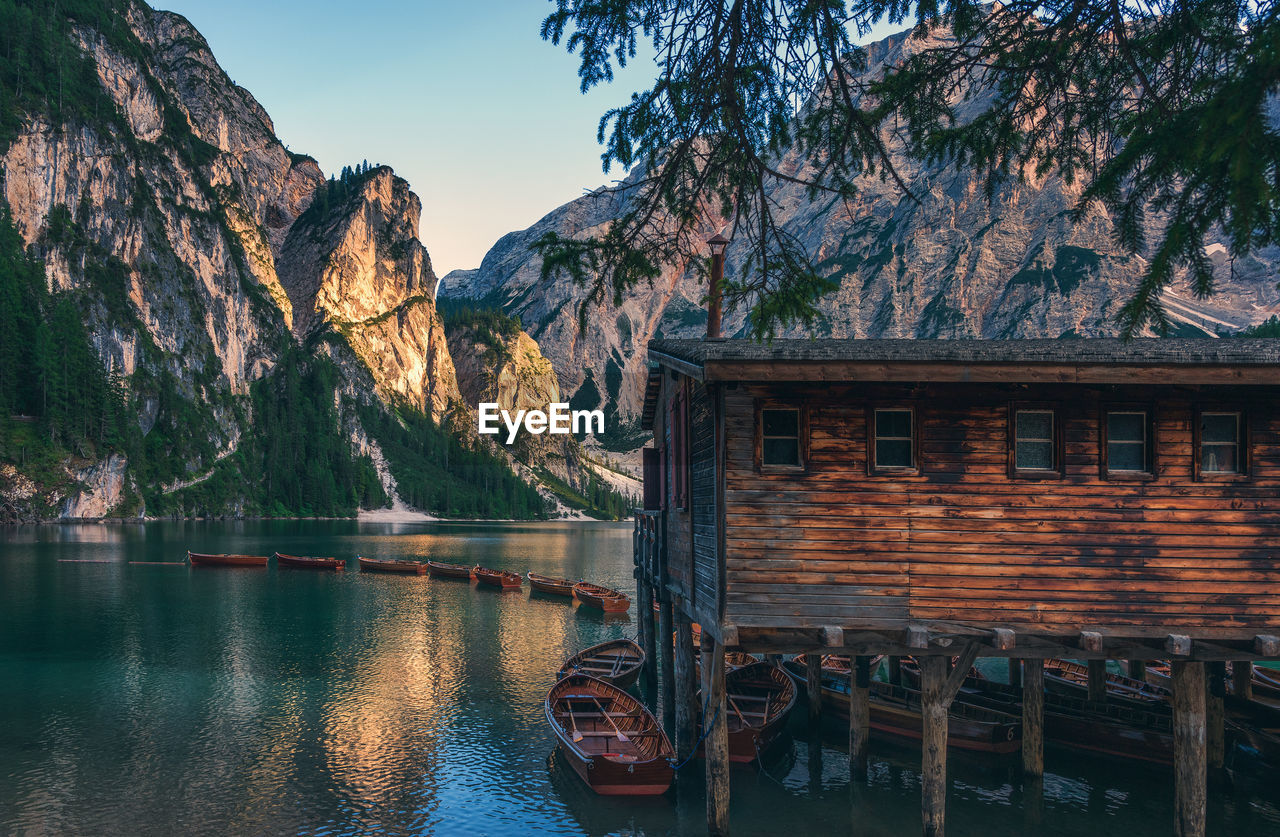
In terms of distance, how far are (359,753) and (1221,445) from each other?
83.5ft

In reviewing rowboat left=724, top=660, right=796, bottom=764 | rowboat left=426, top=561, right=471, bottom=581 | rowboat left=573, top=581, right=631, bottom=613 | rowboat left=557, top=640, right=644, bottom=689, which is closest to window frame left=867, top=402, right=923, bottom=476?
rowboat left=724, top=660, right=796, bottom=764

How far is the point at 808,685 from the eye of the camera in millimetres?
29375

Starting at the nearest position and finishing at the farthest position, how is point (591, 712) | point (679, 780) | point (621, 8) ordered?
1. point (621, 8)
2. point (679, 780)
3. point (591, 712)

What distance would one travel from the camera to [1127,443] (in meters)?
17.1

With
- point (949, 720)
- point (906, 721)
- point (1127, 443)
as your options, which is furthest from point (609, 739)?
point (1127, 443)

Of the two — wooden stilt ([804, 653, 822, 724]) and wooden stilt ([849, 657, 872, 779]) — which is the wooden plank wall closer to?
wooden stilt ([849, 657, 872, 779])

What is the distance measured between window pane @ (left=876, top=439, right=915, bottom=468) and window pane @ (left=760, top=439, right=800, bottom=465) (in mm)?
1720

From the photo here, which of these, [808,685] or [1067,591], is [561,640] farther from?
[1067,591]

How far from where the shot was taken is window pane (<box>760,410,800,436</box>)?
56.3 ft

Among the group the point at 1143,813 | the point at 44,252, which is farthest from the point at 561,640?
the point at 44,252

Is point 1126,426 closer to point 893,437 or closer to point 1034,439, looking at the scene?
point 1034,439

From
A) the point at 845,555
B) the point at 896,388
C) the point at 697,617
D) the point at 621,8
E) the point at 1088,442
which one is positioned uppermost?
the point at 621,8

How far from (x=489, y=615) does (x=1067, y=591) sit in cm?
4619

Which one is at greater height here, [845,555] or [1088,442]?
[1088,442]
